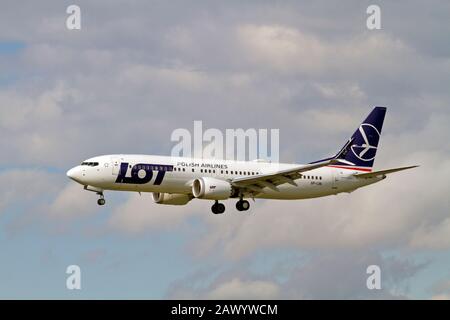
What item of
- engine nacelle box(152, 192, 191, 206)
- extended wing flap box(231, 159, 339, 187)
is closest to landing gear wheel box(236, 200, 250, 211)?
extended wing flap box(231, 159, 339, 187)

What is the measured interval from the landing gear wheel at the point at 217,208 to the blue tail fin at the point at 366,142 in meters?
11.7

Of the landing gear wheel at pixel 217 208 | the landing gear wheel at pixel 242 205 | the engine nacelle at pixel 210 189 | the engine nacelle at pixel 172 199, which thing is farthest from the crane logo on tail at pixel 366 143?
the engine nacelle at pixel 172 199

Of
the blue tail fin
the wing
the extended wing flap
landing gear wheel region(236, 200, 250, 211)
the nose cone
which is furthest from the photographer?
the blue tail fin

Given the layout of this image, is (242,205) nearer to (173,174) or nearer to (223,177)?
(223,177)

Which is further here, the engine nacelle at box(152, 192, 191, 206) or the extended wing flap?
the engine nacelle at box(152, 192, 191, 206)

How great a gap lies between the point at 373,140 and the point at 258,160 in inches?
541

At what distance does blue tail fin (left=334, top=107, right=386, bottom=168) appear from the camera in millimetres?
98875

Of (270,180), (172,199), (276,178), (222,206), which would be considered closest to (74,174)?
(172,199)

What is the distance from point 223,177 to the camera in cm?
9019

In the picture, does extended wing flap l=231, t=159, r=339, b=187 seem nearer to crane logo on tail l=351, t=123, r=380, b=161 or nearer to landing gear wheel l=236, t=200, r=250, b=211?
landing gear wheel l=236, t=200, r=250, b=211

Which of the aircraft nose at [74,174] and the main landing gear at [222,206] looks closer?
the aircraft nose at [74,174]

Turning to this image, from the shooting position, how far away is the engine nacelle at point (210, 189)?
287ft

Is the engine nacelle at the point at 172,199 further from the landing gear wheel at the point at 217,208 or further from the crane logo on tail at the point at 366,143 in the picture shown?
the crane logo on tail at the point at 366,143

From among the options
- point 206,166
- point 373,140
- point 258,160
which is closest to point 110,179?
point 206,166
